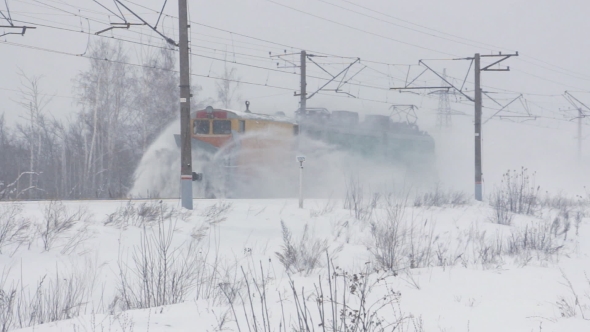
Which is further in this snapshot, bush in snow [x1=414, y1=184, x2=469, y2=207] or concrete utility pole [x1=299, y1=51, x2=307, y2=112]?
concrete utility pole [x1=299, y1=51, x2=307, y2=112]

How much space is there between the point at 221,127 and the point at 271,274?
12630mm

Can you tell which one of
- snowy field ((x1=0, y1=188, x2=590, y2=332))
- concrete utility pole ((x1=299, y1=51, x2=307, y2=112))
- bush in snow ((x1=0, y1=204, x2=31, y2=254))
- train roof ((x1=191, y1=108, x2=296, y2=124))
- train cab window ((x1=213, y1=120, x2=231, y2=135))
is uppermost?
concrete utility pole ((x1=299, y1=51, x2=307, y2=112))

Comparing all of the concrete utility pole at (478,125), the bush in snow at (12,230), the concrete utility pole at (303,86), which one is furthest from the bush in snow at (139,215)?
the concrete utility pole at (478,125)

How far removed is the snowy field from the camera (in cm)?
646

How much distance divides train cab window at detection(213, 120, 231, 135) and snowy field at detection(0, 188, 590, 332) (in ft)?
18.1

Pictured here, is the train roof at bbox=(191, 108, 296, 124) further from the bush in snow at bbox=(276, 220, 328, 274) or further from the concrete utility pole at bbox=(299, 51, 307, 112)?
the bush in snow at bbox=(276, 220, 328, 274)

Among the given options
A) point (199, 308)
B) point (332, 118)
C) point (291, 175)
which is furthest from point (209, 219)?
point (332, 118)

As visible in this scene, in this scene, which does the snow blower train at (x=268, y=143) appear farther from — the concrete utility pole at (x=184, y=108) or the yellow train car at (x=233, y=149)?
the concrete utility pole at (x=184, y=108)

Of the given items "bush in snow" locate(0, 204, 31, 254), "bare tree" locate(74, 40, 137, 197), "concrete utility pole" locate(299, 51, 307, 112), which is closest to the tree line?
"bare tree" locate(74, 40, 137, 197)

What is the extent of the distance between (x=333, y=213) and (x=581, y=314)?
978 cm

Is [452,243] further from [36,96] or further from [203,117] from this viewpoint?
[36,96]

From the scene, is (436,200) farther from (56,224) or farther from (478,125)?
(56,224)

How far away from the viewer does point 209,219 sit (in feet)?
45.5

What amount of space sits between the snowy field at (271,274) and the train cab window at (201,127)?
19.7 ft
